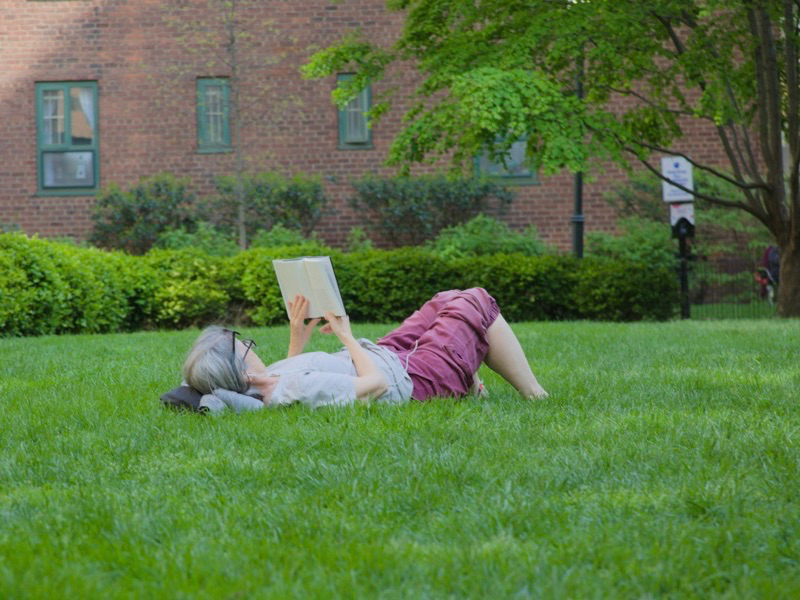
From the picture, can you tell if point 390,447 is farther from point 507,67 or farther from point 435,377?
point 507,67

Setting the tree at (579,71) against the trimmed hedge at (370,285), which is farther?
the trimmed hedge at (370,285)

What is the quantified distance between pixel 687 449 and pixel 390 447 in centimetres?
123

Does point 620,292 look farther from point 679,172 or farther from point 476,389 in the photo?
point 476,389

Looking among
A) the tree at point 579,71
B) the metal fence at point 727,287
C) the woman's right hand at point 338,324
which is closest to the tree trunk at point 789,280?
the tree at point 579,71

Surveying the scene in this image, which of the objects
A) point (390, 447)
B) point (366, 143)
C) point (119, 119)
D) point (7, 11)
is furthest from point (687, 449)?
point (7, 11)

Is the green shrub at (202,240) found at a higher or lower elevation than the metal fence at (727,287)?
higher

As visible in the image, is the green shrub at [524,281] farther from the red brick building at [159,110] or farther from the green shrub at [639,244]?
the red brick building at [159,110]

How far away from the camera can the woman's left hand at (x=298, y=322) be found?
17.9 ft

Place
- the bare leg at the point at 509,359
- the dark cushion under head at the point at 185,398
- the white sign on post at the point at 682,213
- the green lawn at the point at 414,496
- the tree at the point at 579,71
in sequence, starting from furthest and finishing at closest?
the white sign on post at the point at 682,213, the tree at the point at 579,71, the bare leg at the point at 509,359, the dark cushion under head at the point at 185,398, the green lawn at the point at 414,496

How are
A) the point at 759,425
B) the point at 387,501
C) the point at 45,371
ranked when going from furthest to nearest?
1. the point at 45,371
2. the point at 759,425
3. the point at 387,501

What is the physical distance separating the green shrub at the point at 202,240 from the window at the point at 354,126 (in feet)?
10.0

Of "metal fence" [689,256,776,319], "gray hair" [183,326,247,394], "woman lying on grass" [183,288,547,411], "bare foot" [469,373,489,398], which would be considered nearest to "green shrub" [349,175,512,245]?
"metal fence" [689,256,776,319]

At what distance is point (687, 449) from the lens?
14.2 feet

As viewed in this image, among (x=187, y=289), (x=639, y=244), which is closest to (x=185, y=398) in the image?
(x=187, y=289)
